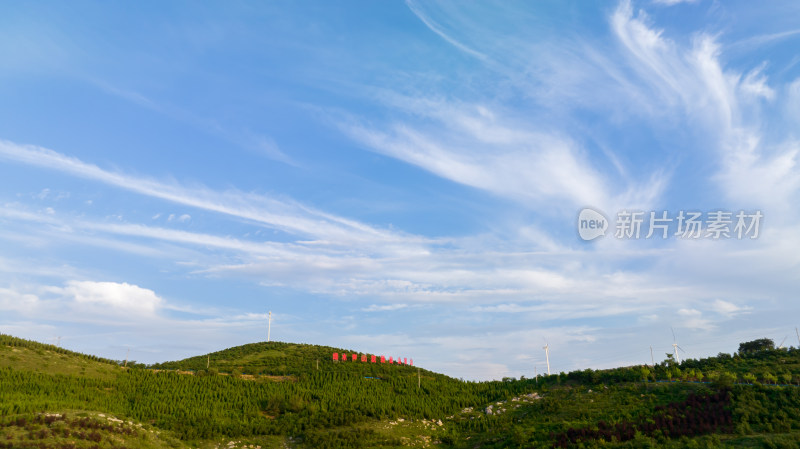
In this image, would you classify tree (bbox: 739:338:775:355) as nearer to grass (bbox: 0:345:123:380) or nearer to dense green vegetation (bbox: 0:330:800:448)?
dense green vegetation (bbox: 0:330:800:448)

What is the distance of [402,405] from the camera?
46875 millimetres

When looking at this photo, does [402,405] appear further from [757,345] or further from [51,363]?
[757,345]

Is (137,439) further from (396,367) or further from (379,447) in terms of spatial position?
(396,367)

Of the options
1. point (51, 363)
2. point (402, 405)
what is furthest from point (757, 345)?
point (51, 363)

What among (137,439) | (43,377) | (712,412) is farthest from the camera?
(43,377)

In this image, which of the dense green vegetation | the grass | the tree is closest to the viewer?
the dense green vegetation

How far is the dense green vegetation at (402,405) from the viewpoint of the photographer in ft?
104

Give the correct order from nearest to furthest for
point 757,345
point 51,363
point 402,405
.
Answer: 1. point 51,363
2. point 402,405
3. point 757,345

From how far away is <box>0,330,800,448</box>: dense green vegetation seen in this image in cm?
3177

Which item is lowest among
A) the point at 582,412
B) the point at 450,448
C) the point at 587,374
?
the point at 450,448

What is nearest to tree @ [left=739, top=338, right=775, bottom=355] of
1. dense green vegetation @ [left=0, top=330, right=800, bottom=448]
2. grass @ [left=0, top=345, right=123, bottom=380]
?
dense green vegetation @ [left=0, top=330, right=800, bottom=448]

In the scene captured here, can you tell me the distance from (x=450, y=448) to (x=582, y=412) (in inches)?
429

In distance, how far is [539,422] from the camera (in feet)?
128

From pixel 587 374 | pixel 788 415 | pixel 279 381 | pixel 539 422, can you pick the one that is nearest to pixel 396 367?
pixel 279 381
